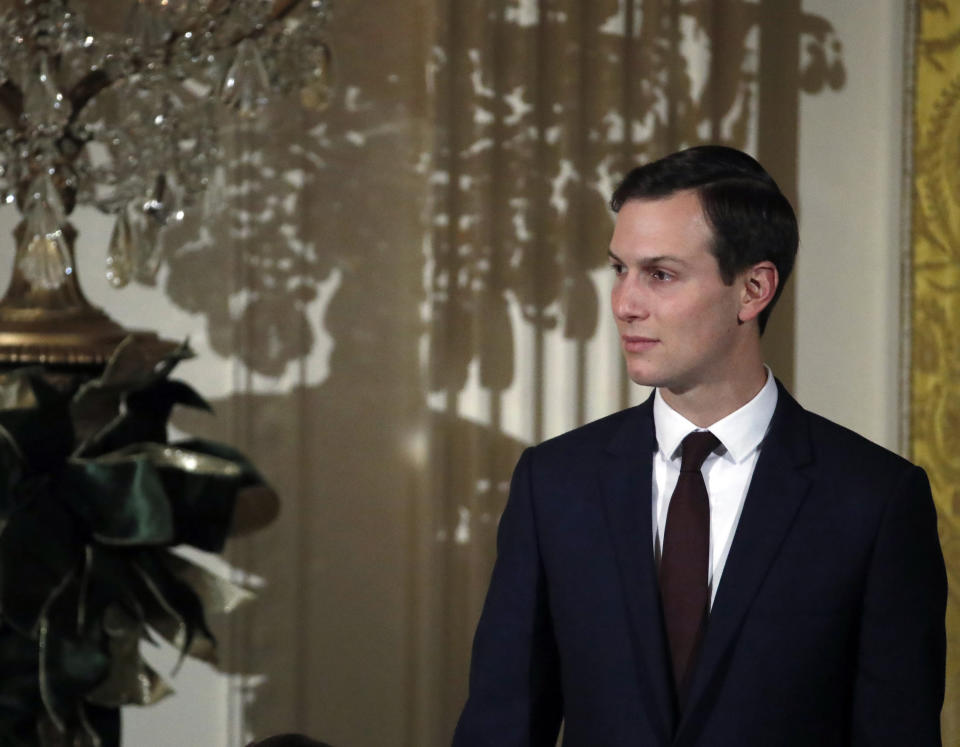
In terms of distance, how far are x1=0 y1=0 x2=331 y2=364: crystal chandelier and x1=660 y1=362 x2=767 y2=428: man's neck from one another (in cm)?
80

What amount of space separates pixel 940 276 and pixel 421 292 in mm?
1051

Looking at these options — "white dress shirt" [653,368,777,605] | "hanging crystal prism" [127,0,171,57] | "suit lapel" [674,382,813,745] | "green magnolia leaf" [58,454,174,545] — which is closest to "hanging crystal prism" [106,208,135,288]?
"hanging crystal prism" [127,0,171,57]

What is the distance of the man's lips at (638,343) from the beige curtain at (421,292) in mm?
1023

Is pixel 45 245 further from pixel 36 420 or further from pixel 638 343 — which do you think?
pixel 638 343

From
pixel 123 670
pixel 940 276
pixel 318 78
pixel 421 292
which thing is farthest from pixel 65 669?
pixel 940 276

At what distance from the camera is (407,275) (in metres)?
2.56

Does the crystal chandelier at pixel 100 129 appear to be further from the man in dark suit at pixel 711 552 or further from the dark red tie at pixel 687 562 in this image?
the dark red tie at pixel 687 562

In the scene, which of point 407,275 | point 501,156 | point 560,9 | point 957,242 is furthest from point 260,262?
point 957,242

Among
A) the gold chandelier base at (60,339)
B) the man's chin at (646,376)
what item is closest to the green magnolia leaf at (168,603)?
the gold chandelier base at (60,339)

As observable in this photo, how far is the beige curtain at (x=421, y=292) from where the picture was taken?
2.48m

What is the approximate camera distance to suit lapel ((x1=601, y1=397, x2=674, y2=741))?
Answer: 1.44m

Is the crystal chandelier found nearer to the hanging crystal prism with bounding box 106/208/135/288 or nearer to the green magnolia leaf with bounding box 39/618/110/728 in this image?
the hanging crystal prism with bounding box 106/208/135/288

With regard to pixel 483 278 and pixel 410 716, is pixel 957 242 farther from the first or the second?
pixel 410 716

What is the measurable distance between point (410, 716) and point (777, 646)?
1315mm
